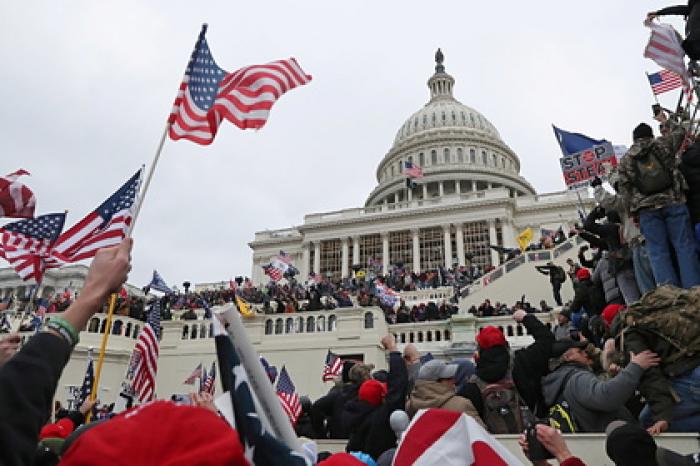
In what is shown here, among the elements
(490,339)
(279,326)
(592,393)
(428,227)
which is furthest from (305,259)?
(592,393)

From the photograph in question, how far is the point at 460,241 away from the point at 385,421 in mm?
49016

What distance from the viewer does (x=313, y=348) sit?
51.0 feet

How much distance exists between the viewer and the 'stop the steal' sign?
1242 cm

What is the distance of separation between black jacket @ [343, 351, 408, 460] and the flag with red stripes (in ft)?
7.83

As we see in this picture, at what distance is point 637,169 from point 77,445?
692 centimetres

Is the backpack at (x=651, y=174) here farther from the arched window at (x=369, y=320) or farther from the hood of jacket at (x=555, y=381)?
the arched window at (x=369, y=320)

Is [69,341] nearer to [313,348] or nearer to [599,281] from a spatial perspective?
[599,281]

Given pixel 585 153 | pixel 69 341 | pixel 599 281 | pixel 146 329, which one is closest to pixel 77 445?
pixel 69 341

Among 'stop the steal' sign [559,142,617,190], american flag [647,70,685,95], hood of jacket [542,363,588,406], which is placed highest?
american flag [647,70,685,95]

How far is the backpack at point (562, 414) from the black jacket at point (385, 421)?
1.16 metres

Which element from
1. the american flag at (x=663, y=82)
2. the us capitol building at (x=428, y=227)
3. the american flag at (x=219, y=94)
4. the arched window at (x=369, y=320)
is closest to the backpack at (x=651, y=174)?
the american flag at (x=219, y=94)

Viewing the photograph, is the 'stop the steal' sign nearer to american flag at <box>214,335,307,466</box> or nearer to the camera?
the camera

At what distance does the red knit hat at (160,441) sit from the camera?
43.8 inches

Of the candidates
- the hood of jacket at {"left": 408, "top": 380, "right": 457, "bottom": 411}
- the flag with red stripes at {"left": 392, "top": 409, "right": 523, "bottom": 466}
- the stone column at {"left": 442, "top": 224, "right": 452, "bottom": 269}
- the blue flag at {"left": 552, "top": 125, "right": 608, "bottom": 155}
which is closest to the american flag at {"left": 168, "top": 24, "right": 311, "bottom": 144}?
the hood of jacket at {"left": 408, "top": 380, "right": 457, "bottom": 411}
